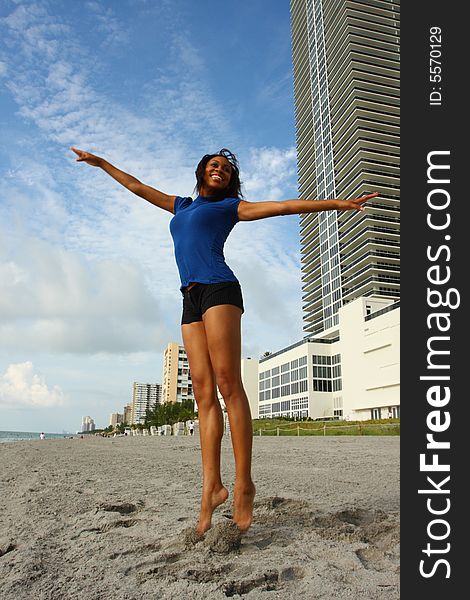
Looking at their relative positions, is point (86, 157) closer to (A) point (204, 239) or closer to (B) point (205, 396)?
(A) point (204, 239)

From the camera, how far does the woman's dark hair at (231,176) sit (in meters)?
2.69

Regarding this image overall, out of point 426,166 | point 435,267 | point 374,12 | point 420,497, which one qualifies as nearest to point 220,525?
point 420,497

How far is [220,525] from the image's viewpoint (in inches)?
79.4

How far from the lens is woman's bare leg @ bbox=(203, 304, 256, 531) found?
2.24 meters

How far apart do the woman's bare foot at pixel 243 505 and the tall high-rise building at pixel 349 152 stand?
62.6m

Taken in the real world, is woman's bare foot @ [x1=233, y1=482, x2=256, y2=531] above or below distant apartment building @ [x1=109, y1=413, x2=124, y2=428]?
above

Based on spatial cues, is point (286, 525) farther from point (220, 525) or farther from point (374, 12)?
point (374, 12)

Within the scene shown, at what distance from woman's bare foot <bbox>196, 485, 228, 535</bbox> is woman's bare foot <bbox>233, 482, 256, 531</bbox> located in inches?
4.7

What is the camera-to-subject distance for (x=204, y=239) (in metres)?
2.40

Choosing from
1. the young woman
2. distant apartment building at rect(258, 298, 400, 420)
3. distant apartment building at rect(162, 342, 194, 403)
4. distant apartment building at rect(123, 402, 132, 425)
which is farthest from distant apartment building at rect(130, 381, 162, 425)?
the young woman

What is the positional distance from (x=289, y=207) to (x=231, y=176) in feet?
1.83

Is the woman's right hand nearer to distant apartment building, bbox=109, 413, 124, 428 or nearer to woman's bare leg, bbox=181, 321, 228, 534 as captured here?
woman's bare leg, bbox=181, 321, 228, 534

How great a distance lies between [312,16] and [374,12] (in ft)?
48.2

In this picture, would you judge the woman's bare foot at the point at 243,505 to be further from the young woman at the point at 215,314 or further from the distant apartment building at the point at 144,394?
the distant apartment building at the point at 144,394
